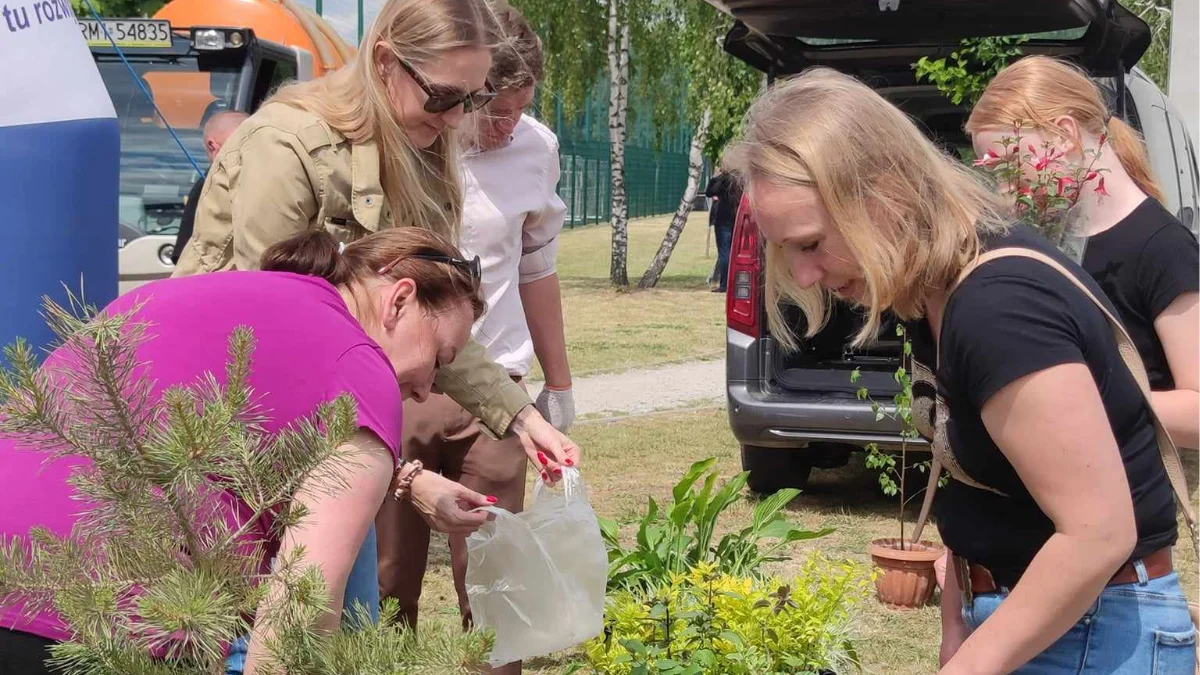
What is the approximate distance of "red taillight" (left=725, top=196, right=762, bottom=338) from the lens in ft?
17.8

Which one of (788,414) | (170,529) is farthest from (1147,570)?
(788,414)

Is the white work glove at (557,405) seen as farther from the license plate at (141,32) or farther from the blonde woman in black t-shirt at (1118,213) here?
the license plate at (141,32)

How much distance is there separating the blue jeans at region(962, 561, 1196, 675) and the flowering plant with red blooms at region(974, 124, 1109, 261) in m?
1.02

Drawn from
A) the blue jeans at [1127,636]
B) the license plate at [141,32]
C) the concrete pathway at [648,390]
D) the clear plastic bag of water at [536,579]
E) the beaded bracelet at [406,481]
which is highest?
the blue jeans at [1127,636]

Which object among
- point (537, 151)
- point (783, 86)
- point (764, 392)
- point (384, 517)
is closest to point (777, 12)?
point (764, 392)

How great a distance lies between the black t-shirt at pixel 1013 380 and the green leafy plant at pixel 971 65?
3488 mm

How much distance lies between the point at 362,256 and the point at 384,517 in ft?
4.33

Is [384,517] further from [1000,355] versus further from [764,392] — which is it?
[764,392]

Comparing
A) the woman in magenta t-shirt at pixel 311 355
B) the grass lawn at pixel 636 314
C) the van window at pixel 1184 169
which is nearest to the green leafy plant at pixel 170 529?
the woman in magenta t-shirt at pixel 311 355

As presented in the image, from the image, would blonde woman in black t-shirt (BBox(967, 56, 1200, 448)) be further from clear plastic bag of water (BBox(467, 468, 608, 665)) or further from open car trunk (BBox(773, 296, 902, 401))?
open car trunk (BBox(773, 296, 902, 401))

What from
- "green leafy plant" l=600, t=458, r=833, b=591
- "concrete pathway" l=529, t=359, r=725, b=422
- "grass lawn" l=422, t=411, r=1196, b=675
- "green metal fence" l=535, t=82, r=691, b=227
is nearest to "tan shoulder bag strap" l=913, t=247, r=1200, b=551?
"green leafy plant" l=600, t=458, r=833, b=591

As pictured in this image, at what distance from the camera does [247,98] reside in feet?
26.6

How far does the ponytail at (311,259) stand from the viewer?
6.09 ft

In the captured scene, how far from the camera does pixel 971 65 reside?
537 centimetres
